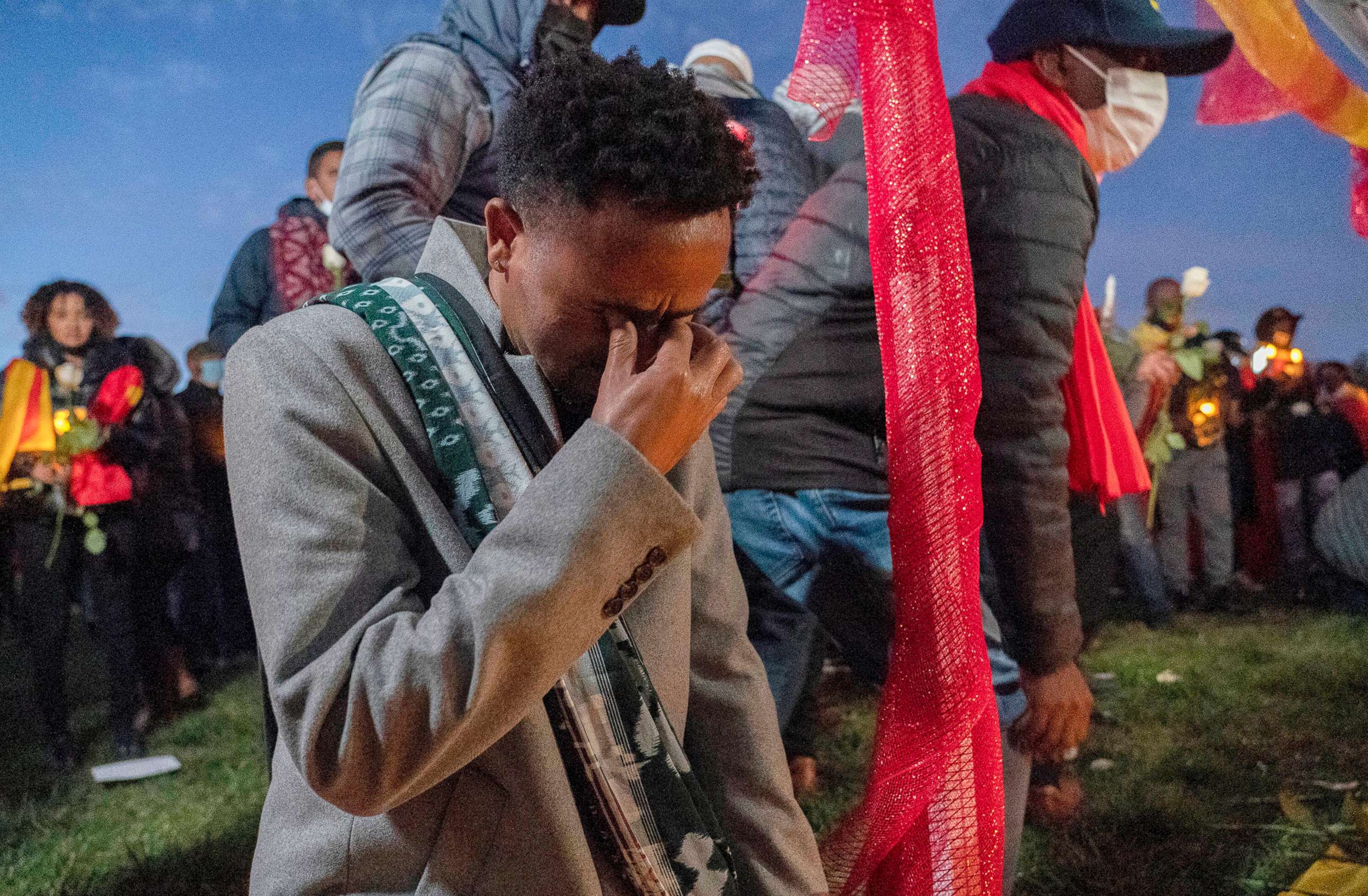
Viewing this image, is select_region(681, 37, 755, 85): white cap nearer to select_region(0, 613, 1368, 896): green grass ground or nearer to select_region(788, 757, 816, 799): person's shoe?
select_region(0, 613, 1368, 896): green grass ground

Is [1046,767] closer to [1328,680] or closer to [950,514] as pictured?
[950,514]

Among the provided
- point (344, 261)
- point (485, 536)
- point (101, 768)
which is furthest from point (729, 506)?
point (101, 768)

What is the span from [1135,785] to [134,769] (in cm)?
362

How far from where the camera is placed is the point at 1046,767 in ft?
8.53

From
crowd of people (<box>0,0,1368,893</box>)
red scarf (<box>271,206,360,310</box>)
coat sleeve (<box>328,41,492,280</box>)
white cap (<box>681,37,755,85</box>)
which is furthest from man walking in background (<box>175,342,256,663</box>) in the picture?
white cap (<box>681,37,755,85</box>)

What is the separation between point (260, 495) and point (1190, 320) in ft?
8.01

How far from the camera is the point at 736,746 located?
4.68ft

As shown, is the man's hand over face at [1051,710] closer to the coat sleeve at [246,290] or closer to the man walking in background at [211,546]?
the coat sleeve at [246,290]

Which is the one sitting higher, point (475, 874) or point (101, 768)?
point (475, 874)

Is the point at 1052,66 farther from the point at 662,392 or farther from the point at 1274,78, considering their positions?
the point at 662,392

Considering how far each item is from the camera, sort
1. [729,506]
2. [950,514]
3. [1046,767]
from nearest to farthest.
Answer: [950,514] → [729,506] → [1046,767]

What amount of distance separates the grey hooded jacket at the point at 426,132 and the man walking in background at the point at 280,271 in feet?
3.45

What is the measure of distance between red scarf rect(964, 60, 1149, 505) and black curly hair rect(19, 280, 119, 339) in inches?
133

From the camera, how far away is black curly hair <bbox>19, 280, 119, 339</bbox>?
364 centimetres
